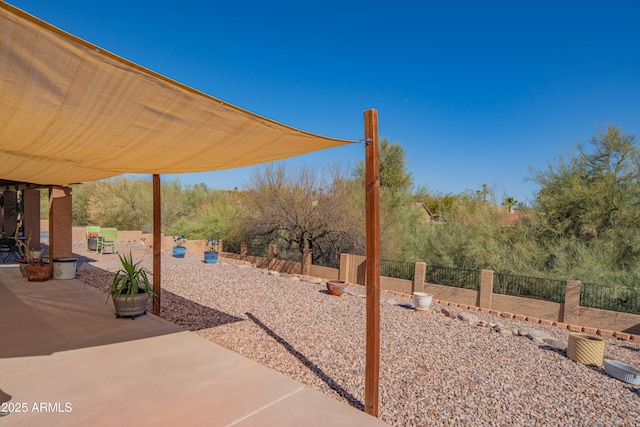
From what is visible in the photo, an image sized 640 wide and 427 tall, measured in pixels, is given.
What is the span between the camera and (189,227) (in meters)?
16.9

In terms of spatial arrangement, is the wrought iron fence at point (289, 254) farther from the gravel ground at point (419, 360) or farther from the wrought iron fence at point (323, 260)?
the gravel ground at point (419, 360)

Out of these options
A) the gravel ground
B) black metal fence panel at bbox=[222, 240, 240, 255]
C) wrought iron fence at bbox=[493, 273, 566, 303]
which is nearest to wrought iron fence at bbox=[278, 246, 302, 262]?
black metal fence panel at bbox=[222, 240, 240, 255]

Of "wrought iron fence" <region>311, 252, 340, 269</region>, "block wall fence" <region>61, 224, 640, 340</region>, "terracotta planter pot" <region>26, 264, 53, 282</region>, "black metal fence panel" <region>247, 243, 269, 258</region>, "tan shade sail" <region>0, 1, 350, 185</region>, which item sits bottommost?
"block wall fence" <region>61, 224, 640, 340</region>

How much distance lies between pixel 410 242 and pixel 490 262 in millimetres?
2936

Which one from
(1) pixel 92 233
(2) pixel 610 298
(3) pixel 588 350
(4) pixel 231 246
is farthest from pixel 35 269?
(2) pixel 610 298

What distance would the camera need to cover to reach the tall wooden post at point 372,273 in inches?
109

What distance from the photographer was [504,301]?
8492mm

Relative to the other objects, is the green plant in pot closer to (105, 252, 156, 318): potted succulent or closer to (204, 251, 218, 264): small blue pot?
(105, 252, 156, 318): potted succulent

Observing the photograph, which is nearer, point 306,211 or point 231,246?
point 306,211

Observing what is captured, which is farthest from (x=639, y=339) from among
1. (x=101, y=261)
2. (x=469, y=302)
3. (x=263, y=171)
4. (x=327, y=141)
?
(x=101, y=261)

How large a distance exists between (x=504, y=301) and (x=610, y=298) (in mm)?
2071

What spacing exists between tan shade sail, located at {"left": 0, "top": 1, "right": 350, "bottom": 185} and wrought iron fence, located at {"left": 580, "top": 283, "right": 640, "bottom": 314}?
7921 millimetres

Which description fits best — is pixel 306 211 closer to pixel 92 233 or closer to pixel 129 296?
pixel 129 296

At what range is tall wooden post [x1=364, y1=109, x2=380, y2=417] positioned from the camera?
2.78 metres
